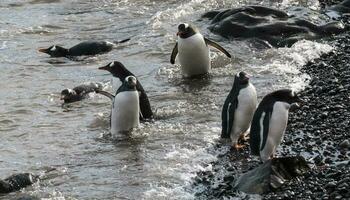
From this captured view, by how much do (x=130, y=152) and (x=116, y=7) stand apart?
975 centimetres

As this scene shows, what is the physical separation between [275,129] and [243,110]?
764mm

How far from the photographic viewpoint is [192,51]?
37.6ft

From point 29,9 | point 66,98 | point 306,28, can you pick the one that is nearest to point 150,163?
point 66,98

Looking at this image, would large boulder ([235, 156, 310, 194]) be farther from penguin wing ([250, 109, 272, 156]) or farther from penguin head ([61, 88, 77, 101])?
penguin head ([61, 88, 77, 101])

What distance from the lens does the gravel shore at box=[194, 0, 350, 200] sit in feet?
22.0

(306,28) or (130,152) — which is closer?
(130,152)

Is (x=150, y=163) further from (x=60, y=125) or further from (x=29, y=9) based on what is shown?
(x=29, y=9)

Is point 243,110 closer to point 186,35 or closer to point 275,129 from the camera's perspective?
point 275,129

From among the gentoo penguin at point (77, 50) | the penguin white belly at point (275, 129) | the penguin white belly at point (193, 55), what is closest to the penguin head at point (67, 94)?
the penguin white belly at point (193, 55)

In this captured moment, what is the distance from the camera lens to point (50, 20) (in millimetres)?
16797

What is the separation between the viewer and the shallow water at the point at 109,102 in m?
7.64

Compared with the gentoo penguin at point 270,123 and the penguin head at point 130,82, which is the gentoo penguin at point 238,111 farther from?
the penguin head at point 130,82

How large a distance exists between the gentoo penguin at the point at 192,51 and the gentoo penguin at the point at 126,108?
2525 mm

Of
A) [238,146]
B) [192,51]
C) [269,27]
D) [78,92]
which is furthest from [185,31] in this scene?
[238,146]
